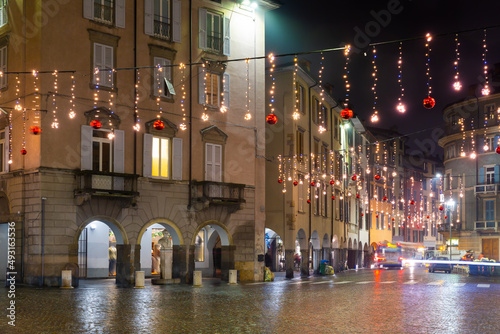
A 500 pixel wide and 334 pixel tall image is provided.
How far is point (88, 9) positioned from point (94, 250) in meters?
12.4

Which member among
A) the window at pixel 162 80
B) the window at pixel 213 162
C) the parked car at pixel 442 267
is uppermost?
the window at pixel 162 80

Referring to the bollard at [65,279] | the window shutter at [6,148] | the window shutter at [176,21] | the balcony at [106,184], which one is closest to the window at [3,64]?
the window shutter at [6,148]

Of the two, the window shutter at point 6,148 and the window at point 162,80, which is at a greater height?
the window at point 162,80

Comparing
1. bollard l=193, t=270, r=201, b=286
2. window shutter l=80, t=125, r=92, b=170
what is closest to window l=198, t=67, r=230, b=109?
window shutter l=80, t=125, r=92, b=170

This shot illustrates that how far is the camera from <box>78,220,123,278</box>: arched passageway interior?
33.1 m

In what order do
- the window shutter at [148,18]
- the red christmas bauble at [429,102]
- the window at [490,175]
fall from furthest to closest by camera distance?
the window at [490,175], the window shutter at [148,18], the red christmas bauble at [429,102]

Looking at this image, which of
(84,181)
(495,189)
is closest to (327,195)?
(495,189)

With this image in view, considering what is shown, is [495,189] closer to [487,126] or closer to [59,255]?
[487,126]

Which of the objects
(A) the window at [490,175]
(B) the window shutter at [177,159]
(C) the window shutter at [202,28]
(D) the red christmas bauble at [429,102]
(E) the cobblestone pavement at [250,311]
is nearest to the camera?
(E) the cobblestone pavement at [250,311]

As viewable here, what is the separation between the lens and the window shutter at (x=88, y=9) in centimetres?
2788

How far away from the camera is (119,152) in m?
28.7

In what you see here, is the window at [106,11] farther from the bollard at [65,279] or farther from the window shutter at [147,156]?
the bollard at [65,279]

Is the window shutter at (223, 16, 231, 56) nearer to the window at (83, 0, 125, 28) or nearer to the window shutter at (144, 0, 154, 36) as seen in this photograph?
the window shutter at (144, 0, 154, 36)

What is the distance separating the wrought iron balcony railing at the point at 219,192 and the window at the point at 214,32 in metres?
6.90
